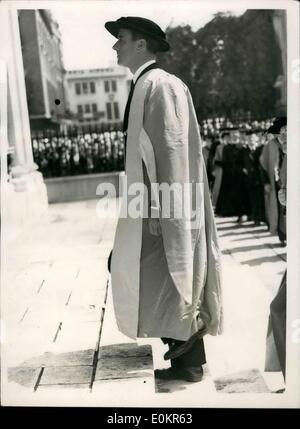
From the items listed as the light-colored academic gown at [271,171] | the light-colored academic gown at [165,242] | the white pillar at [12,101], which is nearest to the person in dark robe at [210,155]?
the light-colored academic gown at [271,171]

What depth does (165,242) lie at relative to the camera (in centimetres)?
315

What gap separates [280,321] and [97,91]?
188cm

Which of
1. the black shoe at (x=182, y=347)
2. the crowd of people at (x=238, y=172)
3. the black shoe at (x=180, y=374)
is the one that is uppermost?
the crowd of people at (x=238, y=172)

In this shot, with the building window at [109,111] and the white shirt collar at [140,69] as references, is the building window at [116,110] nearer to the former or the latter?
the building window at [109,111]

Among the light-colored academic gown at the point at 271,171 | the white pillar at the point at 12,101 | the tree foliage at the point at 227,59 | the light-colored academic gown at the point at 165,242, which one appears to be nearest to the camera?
the white pillar at the point at 12,101

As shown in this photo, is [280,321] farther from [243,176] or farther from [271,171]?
[243,176]

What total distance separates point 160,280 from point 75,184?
4450mm

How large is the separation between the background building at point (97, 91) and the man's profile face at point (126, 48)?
0.21 m

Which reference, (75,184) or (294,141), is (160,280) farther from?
(75,184)

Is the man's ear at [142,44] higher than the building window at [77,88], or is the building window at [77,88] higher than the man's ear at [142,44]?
the man's ear at [142,44]

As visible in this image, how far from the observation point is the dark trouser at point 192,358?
329cm

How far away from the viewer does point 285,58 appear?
3006mm

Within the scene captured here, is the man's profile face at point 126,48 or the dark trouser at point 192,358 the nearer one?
the man's profile face at point 126,48

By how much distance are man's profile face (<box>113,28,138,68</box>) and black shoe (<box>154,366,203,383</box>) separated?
6.28 feet
